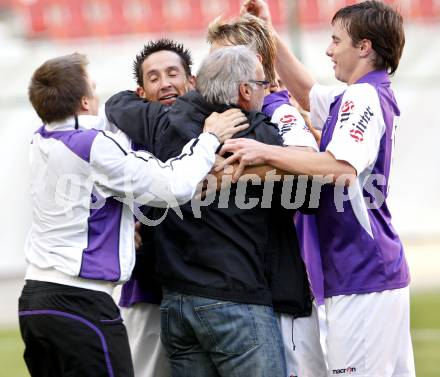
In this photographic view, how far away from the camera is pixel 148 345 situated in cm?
423

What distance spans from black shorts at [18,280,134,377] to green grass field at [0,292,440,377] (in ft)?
11.3

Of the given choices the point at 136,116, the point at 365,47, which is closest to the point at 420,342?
the point at 365,47

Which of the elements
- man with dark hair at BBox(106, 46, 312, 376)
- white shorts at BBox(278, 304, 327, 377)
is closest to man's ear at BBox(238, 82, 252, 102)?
man with dark hair at BBox(106, 46, 312, 376)

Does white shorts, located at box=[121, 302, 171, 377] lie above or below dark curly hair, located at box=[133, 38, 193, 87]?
below

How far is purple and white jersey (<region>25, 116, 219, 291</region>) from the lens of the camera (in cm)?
358

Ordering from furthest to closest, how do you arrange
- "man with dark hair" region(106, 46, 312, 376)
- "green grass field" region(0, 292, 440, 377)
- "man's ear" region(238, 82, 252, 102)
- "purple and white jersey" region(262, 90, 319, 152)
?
"green grass field" region(0, 292, 440, 377)
"purple and white jersey" region(262, 90, 319, 152)
"man's ear" region(238, 82, 252, 102)
"man with dark hair" region(106, 46, 312, 376)

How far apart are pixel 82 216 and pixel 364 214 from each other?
1113mm

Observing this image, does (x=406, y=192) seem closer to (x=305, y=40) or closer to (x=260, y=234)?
(x=305, y=40)

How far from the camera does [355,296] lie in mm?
3844

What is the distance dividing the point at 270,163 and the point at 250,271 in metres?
0.41

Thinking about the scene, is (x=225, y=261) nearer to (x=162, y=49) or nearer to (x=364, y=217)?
(x=364, y=217)

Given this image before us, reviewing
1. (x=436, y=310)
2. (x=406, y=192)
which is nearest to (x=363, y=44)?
(x=436, y=310)

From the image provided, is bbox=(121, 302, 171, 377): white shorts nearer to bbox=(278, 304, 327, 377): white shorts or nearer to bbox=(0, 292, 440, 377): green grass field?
bbox=(278, 304, 327, 377): white shorts

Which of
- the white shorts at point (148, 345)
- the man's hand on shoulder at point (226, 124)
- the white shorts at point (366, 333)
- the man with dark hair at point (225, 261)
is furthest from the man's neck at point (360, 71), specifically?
the white shorts at point (148, 345)
